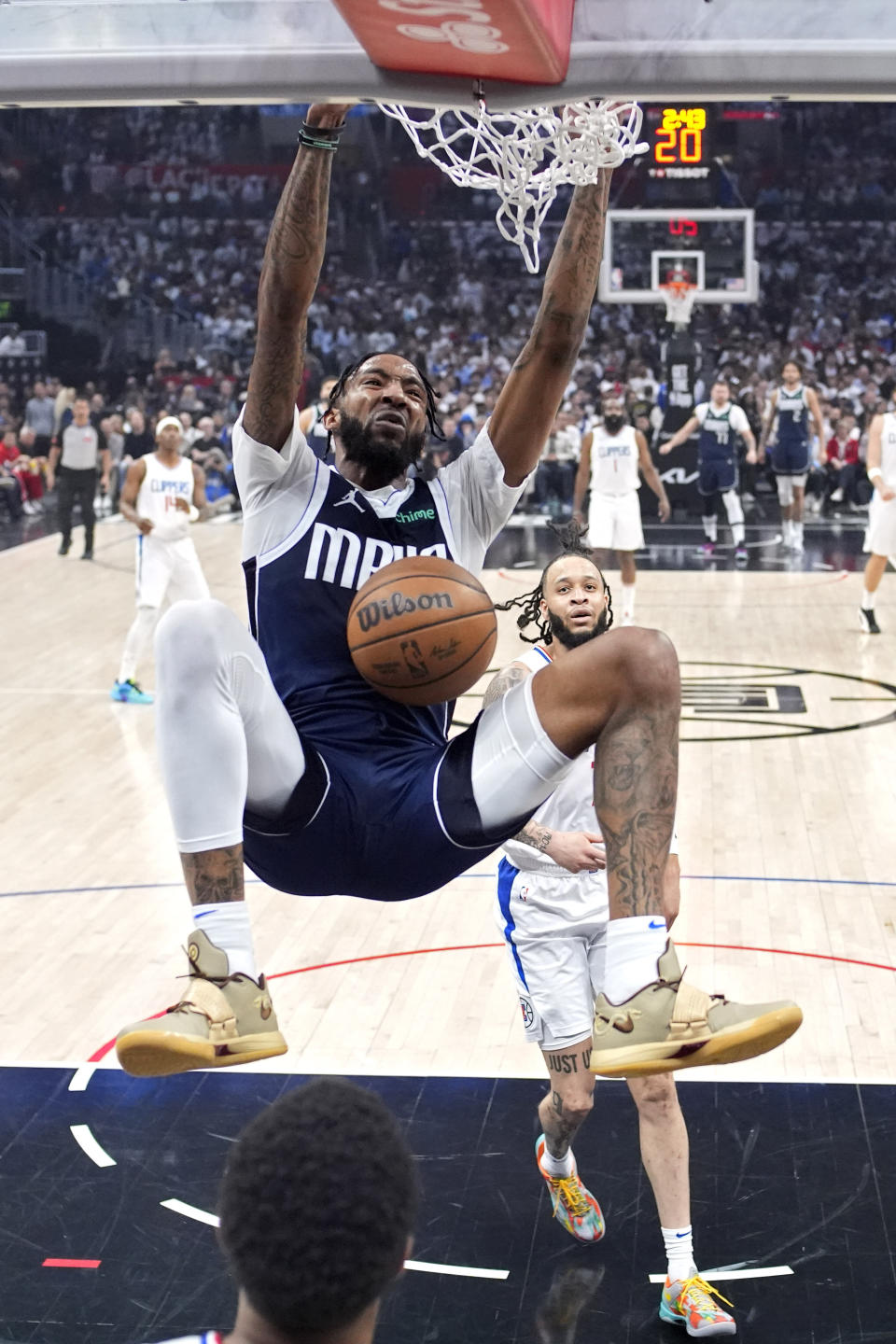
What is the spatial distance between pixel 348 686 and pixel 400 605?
27 centimetres

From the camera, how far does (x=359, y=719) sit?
3.59 metres

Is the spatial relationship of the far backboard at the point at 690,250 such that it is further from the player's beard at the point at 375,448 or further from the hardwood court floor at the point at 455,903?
the player's beard at the point at 375,448

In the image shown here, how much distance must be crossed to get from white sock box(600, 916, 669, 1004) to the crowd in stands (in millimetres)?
20309

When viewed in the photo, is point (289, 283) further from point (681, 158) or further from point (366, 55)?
point (681, 158)

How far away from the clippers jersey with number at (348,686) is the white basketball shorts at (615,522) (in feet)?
33.6

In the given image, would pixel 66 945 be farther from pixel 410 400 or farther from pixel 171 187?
pixel 171 187

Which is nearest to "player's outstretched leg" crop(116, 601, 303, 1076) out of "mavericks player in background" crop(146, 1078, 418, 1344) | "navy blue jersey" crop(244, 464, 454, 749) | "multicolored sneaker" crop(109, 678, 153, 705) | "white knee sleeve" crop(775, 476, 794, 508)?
"navy blue jersey" crop(244, 464, 454, 749)

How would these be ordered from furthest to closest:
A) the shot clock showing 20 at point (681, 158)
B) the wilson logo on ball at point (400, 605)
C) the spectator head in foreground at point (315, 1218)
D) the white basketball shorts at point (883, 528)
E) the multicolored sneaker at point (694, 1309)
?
the shot clock showing 20 at point (681, 158) → the white basketball shorts at point (883, 528) → the multicolored sneaker at point (694, 1309) → the wilson logo on ball at point (400, 605) → the spectator head in foreground at point (315, 1218)

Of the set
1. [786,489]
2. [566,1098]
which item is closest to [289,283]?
[566,1098]

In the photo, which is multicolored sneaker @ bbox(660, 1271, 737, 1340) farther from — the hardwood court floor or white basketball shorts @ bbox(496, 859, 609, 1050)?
the hardwood court floor

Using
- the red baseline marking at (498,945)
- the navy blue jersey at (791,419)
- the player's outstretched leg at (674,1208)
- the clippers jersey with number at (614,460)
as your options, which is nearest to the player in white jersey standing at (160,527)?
the clippers jersey with number at (614,460)

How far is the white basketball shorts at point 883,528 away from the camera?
42.1ft

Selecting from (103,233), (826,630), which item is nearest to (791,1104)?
(826,630)

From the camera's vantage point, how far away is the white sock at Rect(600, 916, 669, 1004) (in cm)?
Answer: 311
